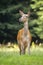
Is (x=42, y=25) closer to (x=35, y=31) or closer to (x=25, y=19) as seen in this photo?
(x=35, y=31)

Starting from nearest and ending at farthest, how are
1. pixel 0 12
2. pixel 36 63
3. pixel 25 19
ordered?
pixel 36 63, pixel 25 19, pixel 0 12

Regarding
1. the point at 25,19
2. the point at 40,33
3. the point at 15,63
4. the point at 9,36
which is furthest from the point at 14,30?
the point at 15,63

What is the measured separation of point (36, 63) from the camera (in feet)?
40.0

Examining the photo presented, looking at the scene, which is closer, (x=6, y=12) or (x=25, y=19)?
(x=25, y=19)

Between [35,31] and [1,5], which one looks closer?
[35,31]

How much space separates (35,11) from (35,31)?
275cm

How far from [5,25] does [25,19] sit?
40.9ft

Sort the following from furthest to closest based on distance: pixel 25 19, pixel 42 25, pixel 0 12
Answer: pixel 0 12, pixel 42 25, pixel 25 19

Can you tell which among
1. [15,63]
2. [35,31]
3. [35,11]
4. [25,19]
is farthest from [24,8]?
[15,63]

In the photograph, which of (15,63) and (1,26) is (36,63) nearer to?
(15,63)

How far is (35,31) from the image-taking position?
28547mm

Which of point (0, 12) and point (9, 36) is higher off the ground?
point (0, 12)

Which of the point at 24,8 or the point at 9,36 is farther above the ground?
the point at 24,8

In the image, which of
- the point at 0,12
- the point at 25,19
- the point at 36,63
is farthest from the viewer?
the point at 0,12
